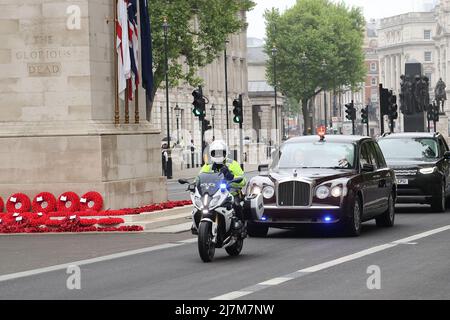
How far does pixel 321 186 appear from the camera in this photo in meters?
21.8

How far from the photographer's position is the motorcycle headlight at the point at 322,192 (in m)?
21.8

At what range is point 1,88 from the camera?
26766mm

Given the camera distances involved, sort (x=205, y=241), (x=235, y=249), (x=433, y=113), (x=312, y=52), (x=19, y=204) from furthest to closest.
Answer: (x=312, y=52) < (x=433, y=113) < (x=19, y=204) < (x=235, y=249) < (x=205, y=241)

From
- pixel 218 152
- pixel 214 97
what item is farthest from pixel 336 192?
pixel 214 97

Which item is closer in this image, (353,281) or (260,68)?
(353,281)

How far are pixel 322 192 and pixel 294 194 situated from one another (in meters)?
0.46

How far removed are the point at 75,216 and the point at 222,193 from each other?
712cm

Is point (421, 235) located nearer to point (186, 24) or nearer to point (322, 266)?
point (322, 266)

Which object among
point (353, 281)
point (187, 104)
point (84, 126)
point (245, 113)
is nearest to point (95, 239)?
point (84, 126)

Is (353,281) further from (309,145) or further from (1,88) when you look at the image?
(1,88)

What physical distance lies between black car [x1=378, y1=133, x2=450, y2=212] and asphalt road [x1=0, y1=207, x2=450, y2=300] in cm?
468

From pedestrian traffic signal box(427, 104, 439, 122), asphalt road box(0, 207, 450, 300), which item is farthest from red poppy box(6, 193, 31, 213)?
pedestrian traffic signal box(427, 104, 439, 122)

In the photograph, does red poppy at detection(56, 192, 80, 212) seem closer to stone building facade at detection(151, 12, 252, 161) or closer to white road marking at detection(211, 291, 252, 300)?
white road marking at detection(211, 291, 252, 300)

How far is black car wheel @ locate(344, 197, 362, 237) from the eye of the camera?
71.9ft
